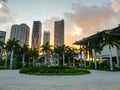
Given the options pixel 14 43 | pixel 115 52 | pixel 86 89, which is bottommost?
pixel 86 89

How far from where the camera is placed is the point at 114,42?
48094 millimetres

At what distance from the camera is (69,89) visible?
476 inches

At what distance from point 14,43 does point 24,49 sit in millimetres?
11780

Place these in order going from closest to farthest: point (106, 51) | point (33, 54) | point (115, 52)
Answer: point (115, 52), point (106, 51), point (33, 54)

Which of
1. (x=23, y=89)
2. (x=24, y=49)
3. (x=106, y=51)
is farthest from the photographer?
(x=24, y=49)

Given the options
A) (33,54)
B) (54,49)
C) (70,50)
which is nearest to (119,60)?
(70,50)

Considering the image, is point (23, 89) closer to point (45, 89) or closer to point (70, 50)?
point (45, 89)

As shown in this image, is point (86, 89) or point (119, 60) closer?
point (86, 89)

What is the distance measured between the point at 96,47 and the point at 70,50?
35.6m

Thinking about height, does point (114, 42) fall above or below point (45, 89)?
above

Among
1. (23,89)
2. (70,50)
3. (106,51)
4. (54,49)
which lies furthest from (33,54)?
(23,89)

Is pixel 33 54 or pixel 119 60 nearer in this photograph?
pixel 119 60

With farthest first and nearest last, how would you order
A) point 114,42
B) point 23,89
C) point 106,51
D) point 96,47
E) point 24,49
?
point 24,49 → point 106,51 → point 96,47 → point 114,42 → point 23,89

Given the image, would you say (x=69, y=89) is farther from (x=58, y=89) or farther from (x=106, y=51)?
(x=106, y=51)
